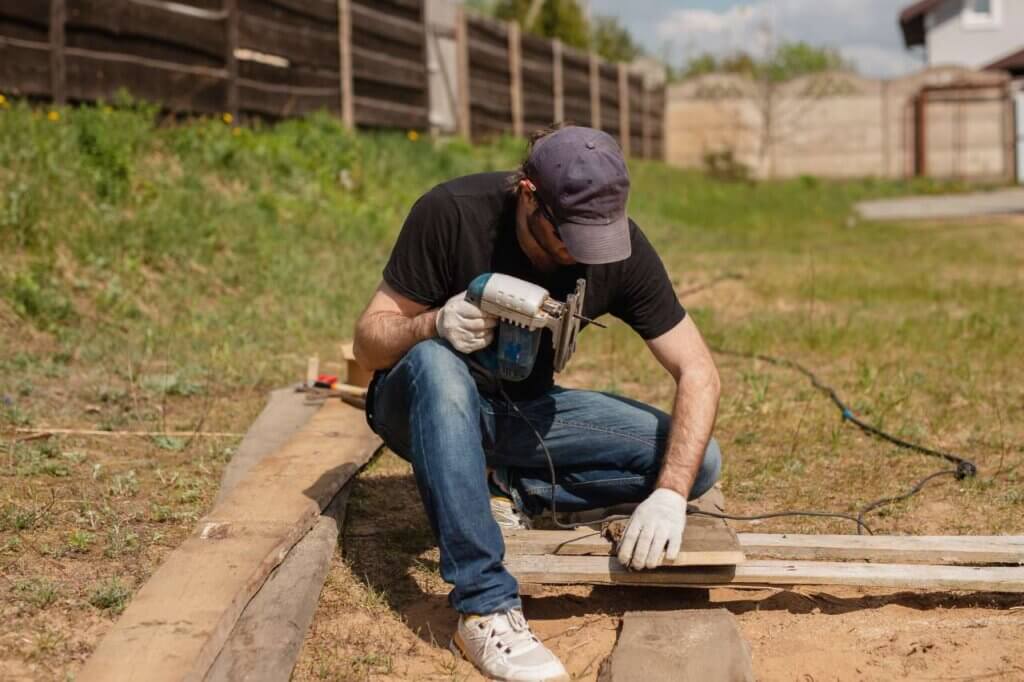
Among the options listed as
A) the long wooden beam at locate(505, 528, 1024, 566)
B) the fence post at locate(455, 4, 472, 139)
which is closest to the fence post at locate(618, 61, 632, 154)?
the fence post at locate(455, 4, 472, 139)

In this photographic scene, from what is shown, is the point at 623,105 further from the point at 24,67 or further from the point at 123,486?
the point at 123,486

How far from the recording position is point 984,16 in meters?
34.8

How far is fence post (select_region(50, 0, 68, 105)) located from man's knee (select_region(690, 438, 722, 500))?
6.12m

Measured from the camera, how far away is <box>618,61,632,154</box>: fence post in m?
20.8

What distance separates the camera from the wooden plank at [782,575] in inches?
113

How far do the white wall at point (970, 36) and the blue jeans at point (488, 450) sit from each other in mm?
34261

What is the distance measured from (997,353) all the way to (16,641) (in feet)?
16.9

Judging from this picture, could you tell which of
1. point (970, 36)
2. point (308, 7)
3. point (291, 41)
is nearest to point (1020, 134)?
point (970, 36)

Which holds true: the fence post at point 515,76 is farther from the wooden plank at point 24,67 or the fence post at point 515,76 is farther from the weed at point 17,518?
the weed at point 17,518

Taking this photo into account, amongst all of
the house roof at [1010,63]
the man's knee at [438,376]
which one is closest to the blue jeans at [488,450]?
the man's knee at [438,376]

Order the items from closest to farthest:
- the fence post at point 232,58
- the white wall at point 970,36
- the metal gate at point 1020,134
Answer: the fence post at point 232,58
the metal gate at point 1020,134
the white wall at point 970,36

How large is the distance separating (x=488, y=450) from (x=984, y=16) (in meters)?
36.3

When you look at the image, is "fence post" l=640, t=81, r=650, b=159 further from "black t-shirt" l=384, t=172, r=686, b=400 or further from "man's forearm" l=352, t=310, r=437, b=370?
"man's forearm" l=352, t=310, r=437, b=370

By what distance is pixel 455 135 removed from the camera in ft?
45.7
